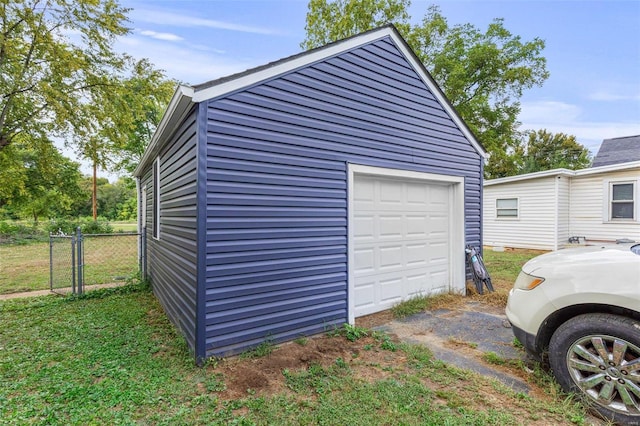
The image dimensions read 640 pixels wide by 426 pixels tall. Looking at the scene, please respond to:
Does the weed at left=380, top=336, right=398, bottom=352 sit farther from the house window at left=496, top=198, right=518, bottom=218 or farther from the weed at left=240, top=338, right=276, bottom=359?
the house window at left=496, top=198, right=518, bottom=218

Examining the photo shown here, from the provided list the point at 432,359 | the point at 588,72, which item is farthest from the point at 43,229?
the point at 588,72

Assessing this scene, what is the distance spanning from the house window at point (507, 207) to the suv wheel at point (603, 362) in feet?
37.1

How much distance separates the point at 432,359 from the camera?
3.20 m

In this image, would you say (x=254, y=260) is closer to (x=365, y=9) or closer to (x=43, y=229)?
(x=365, y=9)

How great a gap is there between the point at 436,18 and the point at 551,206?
1098 centimetres

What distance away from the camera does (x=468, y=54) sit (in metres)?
15.5

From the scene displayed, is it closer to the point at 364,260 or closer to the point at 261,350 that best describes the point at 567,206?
the point at 364,260

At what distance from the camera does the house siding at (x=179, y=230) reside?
320 centimetres

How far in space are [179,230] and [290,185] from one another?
59.4 inches

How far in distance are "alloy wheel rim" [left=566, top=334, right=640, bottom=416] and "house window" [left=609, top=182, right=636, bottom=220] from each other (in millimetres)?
10947

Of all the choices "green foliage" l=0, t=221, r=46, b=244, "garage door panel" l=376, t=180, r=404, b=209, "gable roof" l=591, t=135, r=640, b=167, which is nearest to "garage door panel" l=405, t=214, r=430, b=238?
"garage door panel" l=376, t=180, r=404, b=209

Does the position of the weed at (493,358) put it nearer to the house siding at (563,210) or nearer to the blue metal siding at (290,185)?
the blue metal siding at (290,185)

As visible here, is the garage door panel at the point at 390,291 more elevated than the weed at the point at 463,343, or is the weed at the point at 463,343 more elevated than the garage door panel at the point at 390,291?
the garage door panel at the point at 390,291

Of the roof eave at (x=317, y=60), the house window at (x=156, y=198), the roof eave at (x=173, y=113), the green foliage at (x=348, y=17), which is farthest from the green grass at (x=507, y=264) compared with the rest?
the green foliage at (x=348, y=17)
